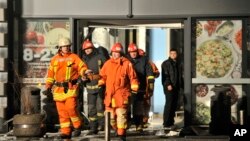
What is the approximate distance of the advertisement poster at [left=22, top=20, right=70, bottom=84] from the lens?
12633mm

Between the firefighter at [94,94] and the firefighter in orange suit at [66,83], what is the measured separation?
154 cm

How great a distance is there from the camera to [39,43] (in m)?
12.6

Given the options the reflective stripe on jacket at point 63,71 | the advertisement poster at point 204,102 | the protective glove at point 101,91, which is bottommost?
the advertisement poster at point 204,102

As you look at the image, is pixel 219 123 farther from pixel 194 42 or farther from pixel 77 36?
pixel 77 36

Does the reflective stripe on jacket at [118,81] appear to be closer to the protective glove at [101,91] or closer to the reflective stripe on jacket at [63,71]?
the reflective stripe on jacket at [63,71]

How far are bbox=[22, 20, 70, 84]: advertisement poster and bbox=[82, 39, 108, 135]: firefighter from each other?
1002 mm

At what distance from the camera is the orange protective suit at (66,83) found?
9.99m

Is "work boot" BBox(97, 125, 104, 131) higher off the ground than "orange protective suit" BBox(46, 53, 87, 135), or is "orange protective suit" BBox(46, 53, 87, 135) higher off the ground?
"orange protective suit" BBox(46, 53, 87, 135)

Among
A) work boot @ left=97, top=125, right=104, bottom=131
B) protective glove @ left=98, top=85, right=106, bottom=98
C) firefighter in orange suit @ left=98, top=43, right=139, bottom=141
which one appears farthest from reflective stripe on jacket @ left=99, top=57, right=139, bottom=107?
work boot @ left=97, top=125, right=104, bottom=131

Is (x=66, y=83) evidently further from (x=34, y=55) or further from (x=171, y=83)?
(x=171, y=83)

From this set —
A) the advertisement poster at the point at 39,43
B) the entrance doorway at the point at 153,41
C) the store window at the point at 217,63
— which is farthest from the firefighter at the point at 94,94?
the entrance doorway at the point at 153,41

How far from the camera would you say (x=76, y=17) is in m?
12.6


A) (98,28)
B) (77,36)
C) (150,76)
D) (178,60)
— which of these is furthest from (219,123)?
(98,28)

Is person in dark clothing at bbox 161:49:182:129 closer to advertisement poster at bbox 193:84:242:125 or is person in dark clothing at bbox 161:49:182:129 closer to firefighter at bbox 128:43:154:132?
advertisement poster at bbox 193:84:242:125
